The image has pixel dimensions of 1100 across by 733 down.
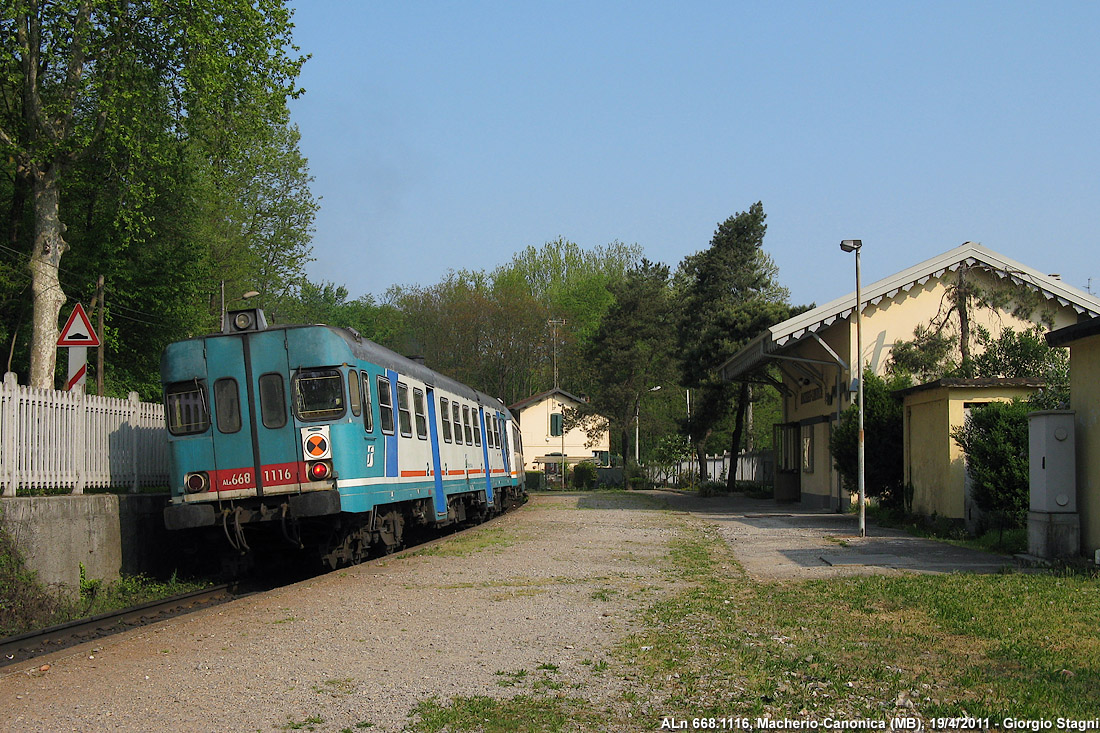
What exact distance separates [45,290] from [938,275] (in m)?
19.7

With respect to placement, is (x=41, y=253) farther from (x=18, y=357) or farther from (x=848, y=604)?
(x=848, y=604)

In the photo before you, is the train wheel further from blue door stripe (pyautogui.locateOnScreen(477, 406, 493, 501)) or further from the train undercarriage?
blue door stripe (pyautogui.locateOnScreen(477, 406, 493, 501))

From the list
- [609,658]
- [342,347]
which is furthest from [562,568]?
[609,658]

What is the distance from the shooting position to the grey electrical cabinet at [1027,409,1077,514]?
12.6 m

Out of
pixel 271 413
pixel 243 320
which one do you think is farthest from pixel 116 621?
pixel 243 320

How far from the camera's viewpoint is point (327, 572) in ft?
44.9

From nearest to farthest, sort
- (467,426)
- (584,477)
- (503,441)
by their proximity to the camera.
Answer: (467,426)
(503,441)
(584,477)

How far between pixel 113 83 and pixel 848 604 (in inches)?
641

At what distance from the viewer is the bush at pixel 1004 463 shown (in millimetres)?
16297

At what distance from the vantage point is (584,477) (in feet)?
200

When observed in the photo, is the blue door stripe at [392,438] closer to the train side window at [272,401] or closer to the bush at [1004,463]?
the train side window at [272,401]

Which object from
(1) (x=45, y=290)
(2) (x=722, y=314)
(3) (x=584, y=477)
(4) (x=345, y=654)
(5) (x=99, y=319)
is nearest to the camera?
(4) (x=345, y=654)

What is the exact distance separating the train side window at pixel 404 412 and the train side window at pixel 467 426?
4910 mm

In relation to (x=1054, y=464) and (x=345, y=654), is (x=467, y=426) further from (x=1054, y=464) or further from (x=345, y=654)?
(x=345, y=654)
